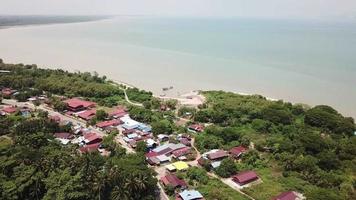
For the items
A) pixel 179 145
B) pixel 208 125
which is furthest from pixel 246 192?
pixel 208 125

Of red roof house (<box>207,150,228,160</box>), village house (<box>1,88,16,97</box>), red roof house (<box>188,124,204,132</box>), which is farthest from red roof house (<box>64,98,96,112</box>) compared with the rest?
red roof house (<box>207,150,228,160</box>)

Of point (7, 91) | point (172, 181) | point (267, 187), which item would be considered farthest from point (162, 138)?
point (7, 91)

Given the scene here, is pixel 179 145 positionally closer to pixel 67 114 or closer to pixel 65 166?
pixel 65 166

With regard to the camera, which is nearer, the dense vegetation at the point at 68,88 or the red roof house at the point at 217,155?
the red roof house at the point at 217,155

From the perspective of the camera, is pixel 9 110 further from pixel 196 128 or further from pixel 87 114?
pixel 196 128

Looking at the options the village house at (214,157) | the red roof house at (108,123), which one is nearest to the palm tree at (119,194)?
the village house at (214,157)

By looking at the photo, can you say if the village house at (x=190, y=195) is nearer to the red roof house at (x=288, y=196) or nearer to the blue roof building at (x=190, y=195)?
the blue roof building at (x=190, y=195)
